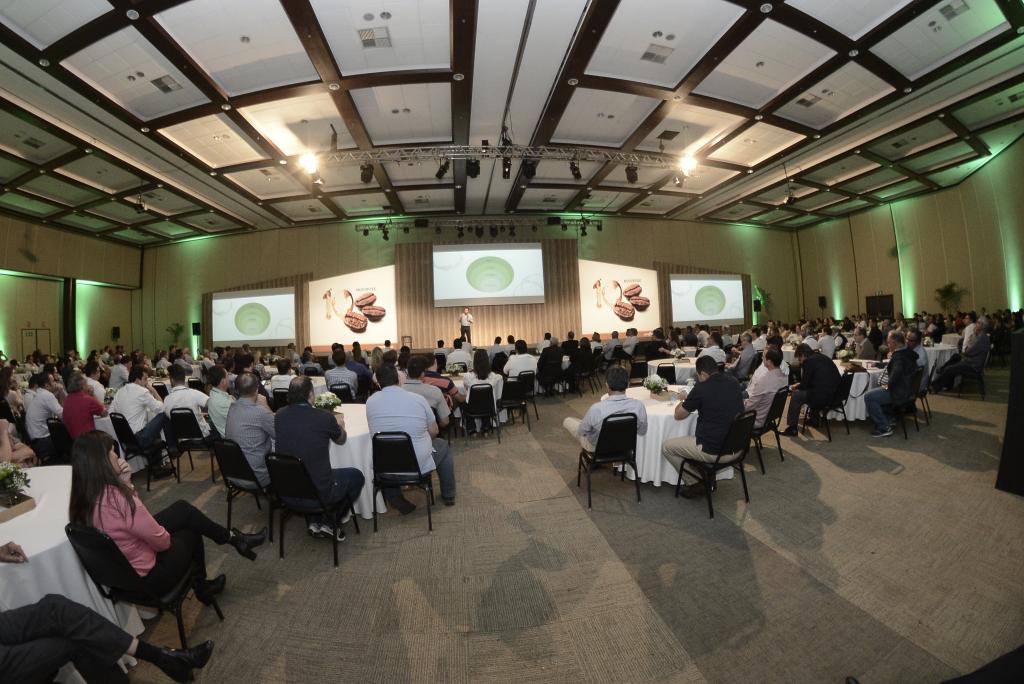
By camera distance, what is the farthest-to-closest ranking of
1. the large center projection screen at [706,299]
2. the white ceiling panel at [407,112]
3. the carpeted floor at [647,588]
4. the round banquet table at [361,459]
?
the large center projection screen at [706,299] → the white ceiling panel at [407,112] → the round banquet table at [361,459] → the carpeted floor at [647,588]

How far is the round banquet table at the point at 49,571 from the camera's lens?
79.4 inches

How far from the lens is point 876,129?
9.50 m

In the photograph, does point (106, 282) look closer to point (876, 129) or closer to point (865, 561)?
point (865, 561)

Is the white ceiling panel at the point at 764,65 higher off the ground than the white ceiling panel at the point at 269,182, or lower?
lower

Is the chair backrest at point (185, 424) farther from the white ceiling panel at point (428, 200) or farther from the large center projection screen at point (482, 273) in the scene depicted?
the large center projection screen at point (482, 273)

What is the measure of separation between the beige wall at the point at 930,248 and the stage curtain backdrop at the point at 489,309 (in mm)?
11388

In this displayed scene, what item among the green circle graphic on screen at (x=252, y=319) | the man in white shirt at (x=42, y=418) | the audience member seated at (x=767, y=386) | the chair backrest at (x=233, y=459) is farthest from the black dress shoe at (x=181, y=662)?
the green circle graphic on screen at (x=252, y=319)

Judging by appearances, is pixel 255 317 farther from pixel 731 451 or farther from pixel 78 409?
pixel 731 451

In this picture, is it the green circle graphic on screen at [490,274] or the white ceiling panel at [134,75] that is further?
the green circle graphic on screen at [490,274]

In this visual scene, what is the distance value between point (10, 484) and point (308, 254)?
1361cm

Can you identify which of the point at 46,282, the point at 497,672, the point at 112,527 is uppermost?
the point at 46,282

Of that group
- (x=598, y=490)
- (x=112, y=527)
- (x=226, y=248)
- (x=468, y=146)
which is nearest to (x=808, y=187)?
Result: (x=468, y=146)

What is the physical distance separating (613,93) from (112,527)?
834 centimetres

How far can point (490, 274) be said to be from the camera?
1470cm
